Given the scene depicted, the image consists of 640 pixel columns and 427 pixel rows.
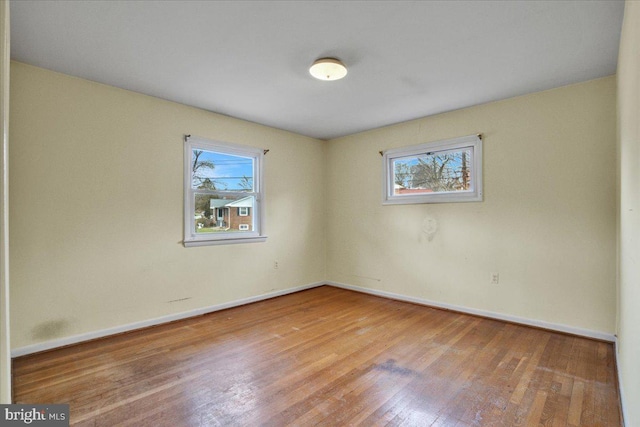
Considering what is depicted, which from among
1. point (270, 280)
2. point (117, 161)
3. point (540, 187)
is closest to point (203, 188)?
point (117, 161)

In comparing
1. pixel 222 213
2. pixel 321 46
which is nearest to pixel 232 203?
pixel 222 213

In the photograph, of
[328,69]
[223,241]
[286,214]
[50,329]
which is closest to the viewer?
[328,69]

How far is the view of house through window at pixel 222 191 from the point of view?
3871 mm

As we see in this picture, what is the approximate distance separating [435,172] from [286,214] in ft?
7.24

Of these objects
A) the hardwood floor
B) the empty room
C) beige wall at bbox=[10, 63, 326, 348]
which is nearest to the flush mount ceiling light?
the empty room

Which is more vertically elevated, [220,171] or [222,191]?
[220,171]

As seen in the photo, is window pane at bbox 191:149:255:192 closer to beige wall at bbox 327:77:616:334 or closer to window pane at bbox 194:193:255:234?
window pane at bbox 194:193:255:234

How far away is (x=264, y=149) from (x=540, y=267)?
11.9 ft

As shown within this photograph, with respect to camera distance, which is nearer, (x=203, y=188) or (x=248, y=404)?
(x=248, y=404)

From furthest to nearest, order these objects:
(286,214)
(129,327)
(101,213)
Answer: (286,214), (129,327), (101,213)

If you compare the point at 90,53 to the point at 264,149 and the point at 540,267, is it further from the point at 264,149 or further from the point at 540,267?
the point at 540,267

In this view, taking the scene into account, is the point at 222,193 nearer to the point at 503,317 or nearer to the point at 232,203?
the point at 232,203

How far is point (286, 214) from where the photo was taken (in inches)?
192

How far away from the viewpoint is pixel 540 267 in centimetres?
335
